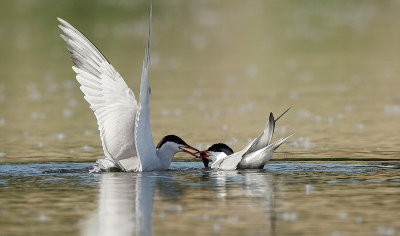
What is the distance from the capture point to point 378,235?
9.44 meters

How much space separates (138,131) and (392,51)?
19793 millimetres

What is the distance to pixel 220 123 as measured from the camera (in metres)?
19.5

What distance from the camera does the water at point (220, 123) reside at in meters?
10.6

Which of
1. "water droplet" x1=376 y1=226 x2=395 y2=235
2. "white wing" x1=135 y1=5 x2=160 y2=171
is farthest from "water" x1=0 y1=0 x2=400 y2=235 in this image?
"white wing" x1=135 y1=5 x2=160 y2=171

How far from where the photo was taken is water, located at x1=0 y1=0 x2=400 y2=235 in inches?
417

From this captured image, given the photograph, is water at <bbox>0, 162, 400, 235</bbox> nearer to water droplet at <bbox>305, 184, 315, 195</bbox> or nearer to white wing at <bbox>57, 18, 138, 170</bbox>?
water droplet at <bbox>305, 184, 315, 195</bbox>

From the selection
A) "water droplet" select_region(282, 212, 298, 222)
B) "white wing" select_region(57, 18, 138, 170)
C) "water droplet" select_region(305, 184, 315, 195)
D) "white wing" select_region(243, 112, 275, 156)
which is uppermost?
"white wing" select_region(57, 18, 138, 170)

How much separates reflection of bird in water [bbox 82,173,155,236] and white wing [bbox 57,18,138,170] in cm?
67

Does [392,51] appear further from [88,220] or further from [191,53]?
[88,220]

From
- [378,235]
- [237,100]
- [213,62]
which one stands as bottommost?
[378,235]

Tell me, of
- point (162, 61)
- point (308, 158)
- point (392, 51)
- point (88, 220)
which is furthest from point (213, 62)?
point (88, 220)

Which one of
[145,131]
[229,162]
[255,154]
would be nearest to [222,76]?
[229,162]

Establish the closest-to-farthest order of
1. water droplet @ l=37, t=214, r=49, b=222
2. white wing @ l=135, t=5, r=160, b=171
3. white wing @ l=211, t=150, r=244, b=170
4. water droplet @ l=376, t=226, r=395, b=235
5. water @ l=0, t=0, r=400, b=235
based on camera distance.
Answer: water droplet @ l=376, t=226, r=395, b=235, water droplet @ l=37, t=214, r=49, b=222, water @ l=0, t=0, r=400, b=235, white wing @ l=135, t=5, r=160, b=171, white wing @ l=211, t=150, r=244, b=170

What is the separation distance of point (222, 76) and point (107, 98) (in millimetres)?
12741
